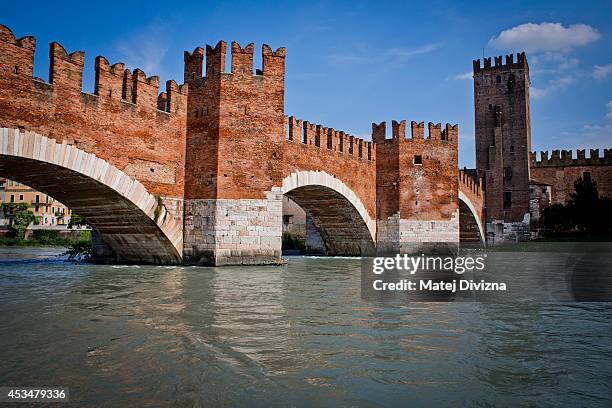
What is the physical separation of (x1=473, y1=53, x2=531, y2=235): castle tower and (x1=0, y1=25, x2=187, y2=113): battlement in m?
34.2

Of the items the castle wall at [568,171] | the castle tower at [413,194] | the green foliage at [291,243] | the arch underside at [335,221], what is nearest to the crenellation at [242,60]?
the arch underside at [335,221]

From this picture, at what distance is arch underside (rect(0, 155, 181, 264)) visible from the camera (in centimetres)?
1144

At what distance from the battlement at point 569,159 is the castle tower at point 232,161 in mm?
36223

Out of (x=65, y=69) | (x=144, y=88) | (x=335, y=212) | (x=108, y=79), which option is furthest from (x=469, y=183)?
(x=65, y=69)

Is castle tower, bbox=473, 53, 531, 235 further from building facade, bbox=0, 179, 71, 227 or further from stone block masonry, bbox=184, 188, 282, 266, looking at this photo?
building facade, bbox=0, 179, 71, 227

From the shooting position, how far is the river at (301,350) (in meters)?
3.51

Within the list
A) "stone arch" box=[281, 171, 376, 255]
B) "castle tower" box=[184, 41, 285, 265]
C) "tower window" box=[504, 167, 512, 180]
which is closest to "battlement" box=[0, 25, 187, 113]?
"castle tower" box=[184, 41, 285, 265]

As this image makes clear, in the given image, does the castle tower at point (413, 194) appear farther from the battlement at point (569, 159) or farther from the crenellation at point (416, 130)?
the battlement at point (569, 159)

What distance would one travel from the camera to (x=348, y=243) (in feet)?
77.9

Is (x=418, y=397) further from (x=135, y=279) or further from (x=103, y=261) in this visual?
(x=103, y=261)

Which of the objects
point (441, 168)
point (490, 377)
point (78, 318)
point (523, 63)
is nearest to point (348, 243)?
point (441, 168)

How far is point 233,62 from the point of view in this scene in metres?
14.5

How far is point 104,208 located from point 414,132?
A: 1445cm

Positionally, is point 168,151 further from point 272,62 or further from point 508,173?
point 508,173
